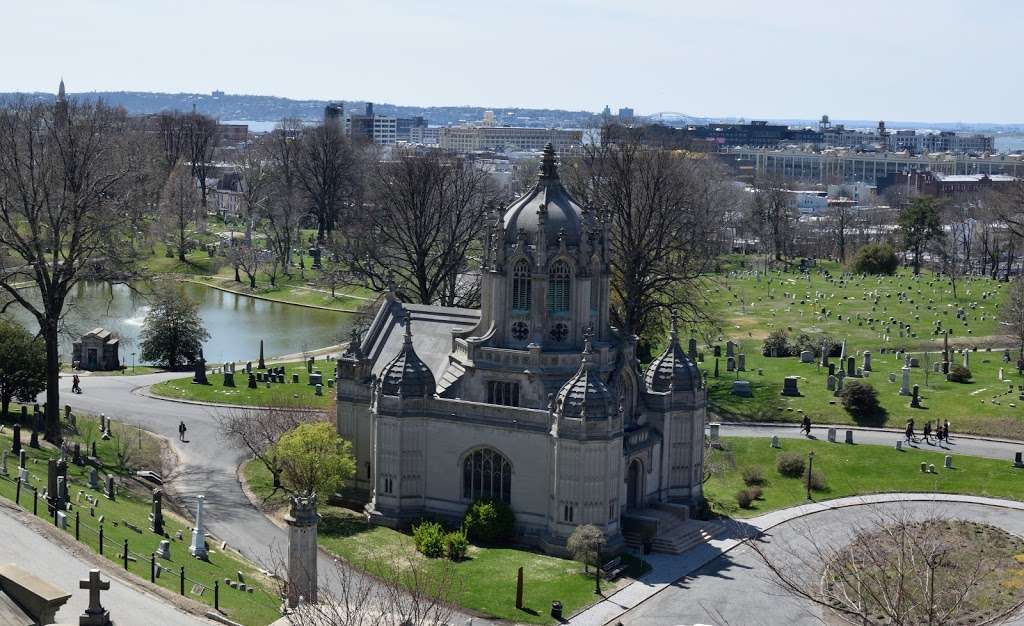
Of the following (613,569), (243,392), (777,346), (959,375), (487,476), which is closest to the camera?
(613,569)

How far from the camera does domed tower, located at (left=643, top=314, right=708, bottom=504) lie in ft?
165

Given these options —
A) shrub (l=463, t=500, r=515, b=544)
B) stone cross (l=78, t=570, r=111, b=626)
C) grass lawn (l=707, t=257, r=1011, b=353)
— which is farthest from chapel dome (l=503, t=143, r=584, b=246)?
grass lawn (l=707, t=257, r=1011, b=353)

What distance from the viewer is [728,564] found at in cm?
4556

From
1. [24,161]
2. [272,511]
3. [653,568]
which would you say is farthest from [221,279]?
[653,568]

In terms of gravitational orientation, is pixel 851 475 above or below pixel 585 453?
below

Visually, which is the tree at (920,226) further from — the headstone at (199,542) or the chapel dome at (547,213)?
the headstone at (199,542)

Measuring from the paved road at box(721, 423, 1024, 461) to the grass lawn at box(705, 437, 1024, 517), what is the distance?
0.88 meters

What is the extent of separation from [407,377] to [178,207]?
279 feet

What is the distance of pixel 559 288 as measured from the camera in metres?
48.2

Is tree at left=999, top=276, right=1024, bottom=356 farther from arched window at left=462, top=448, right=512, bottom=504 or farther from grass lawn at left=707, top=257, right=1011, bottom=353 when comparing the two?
arched window at left=462, top=448, right=512, bottom=504

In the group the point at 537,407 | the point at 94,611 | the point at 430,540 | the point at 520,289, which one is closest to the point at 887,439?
the point at 537,407

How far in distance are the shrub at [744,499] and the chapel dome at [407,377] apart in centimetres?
1316

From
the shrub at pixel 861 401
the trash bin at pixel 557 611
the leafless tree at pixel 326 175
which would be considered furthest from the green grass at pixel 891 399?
the leafless tree at pixel 326 175

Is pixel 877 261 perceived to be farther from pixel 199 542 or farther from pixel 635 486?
pixel 199 542
